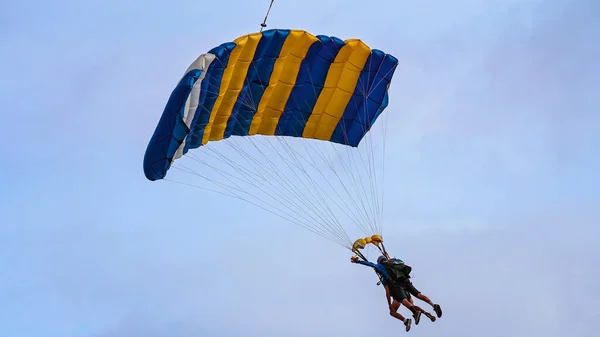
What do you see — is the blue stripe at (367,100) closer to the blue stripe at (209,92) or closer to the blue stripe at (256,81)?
the blue stripe at (256,81)

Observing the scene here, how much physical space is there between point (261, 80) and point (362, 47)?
7.85 feet

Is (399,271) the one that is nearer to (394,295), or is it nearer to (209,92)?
(394,295)

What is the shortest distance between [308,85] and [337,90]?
0.74 m

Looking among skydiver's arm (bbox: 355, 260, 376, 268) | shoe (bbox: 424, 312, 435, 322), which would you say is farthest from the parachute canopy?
shoe (bbox: 424, 312, 435, 322)

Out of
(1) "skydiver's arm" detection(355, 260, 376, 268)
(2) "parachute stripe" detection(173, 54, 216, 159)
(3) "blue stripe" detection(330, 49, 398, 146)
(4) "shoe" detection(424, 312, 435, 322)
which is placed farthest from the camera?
(3) "blue stripe" detection(330, 49, 398, 146)

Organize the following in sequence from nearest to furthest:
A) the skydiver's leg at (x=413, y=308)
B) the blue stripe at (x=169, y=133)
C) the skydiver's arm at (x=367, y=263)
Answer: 1. the blue stripe at (x=169, y=133)
2. the skydiver's leg at (x=413, y=308)
3. the skydiver's arm at (x=367, y=263)

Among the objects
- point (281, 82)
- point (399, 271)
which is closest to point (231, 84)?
point (281, 82)

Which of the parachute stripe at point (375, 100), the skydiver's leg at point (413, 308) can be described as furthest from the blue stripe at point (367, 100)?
the skydiver's leg at point (413, 308)

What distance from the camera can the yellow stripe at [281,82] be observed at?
24047 mm

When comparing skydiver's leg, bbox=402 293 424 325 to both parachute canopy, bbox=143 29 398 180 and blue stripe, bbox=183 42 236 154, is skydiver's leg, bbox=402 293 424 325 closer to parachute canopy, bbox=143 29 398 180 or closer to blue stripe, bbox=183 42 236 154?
parachute canopy, bbox=143 29 398 180

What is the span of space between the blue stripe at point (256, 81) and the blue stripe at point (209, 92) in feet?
3.17

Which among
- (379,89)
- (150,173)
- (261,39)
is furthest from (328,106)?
(150,173)

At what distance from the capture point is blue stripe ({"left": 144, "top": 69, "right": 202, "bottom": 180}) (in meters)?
22.0

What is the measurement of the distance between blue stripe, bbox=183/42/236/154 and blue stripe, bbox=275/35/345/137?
7.59 feet
